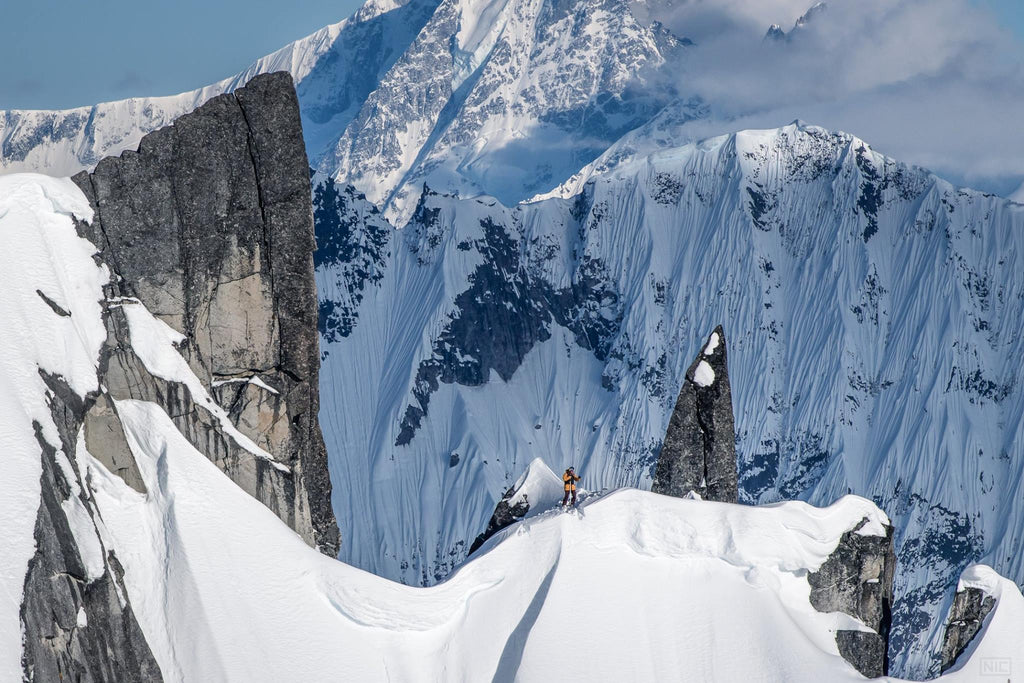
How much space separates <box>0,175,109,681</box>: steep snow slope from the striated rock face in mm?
947

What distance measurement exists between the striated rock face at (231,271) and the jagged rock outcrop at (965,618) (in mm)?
25065

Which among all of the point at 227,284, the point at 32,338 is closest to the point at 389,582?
the point at 227,284

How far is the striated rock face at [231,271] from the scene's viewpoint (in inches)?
1694

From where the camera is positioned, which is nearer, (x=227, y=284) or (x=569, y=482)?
(x=227, y=284)

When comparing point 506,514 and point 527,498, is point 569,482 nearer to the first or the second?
point 527,498

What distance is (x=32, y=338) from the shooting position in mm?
38500

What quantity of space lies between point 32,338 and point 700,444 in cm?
2697

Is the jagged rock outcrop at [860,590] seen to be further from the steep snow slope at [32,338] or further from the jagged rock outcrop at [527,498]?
the steep snow slope at [32,338]

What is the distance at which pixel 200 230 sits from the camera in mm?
43875

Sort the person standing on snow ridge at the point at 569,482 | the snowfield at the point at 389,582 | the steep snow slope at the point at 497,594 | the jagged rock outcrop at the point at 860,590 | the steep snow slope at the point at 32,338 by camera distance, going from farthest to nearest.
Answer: the jagged rock outcrop at the point at 860,590 → the person standing on snow ridge at the point at 569,482 → the steep snow slope at the point at 497,594 → the snowfield at the point at 389,582 → the steep snow slope at the point at 32,338

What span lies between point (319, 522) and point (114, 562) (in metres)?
9.07

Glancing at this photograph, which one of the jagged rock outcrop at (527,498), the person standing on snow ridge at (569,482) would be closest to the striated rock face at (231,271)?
the jagged rock outcrop at (527,498)

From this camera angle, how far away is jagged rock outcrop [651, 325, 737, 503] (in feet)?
175

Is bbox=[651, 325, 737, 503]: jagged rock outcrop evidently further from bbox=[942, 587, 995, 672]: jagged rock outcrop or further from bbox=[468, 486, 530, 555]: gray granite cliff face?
bbox=[942, 587, 995, 672]: jagged rock outcrop
